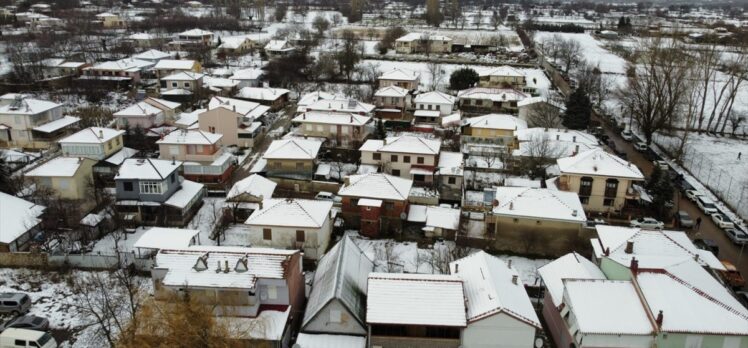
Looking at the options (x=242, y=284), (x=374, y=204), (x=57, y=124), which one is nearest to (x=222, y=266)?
(x=242, y=284)

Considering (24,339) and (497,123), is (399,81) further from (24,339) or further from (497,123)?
(24,339)

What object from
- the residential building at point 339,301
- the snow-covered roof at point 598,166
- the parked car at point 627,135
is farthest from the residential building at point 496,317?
the parked car at point 627,135

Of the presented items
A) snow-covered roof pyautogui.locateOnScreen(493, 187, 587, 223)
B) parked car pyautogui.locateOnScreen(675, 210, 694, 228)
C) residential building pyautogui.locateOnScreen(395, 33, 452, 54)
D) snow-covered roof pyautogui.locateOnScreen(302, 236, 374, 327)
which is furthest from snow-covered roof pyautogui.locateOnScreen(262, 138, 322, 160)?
residential building pyautogui.locateOnScreen(395, 33, 452, 54)

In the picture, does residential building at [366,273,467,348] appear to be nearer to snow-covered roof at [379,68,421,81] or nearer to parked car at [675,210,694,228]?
parked car at [675,210,694,228]

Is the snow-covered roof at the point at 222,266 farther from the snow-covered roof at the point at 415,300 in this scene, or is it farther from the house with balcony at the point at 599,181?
the house with balcony at the point at 599,181

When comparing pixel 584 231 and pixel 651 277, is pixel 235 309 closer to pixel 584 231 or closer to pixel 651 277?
pixel 651 277

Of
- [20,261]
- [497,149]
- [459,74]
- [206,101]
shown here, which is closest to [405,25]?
[459,74]

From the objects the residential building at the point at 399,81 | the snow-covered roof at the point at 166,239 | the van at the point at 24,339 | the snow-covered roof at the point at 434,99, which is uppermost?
the residential building at the point at 399,81
